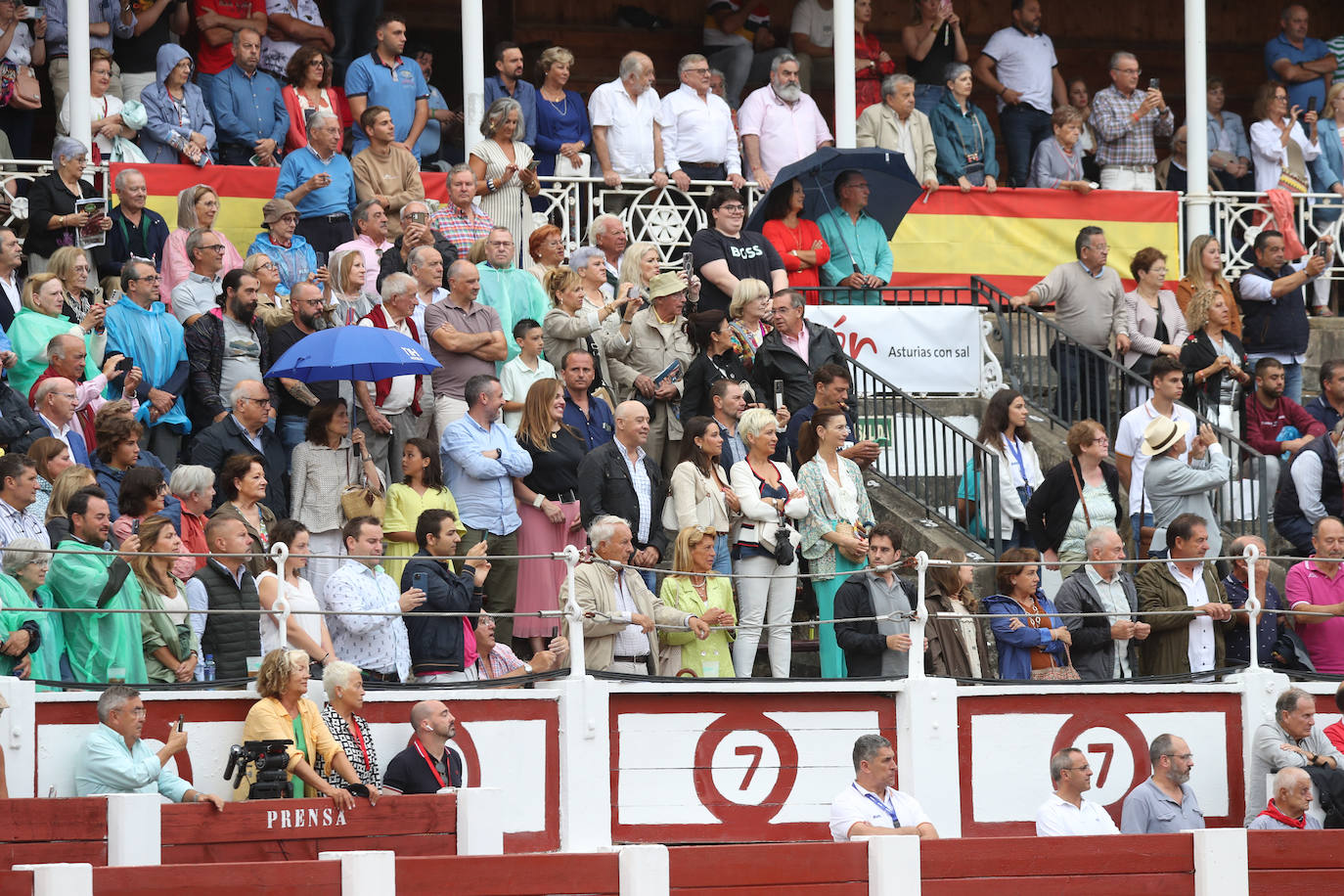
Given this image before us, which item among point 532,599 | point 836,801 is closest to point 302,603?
point 532,599

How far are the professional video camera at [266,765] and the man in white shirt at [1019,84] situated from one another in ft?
34.7

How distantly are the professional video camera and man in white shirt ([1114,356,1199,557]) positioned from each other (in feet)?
20.1

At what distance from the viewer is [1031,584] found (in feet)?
40.7

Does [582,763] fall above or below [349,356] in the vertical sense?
below

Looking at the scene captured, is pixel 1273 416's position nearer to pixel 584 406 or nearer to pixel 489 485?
pixel 584 406

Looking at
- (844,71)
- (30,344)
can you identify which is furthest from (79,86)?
(844,71)

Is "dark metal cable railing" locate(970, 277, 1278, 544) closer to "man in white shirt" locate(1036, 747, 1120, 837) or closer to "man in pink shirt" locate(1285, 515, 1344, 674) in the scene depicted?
"man in pink shirt" locate(1285, 515, 1344, 674)

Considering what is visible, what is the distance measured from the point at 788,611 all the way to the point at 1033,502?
220 cm

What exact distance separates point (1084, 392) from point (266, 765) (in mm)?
8092

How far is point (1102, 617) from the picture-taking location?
12.6 meters

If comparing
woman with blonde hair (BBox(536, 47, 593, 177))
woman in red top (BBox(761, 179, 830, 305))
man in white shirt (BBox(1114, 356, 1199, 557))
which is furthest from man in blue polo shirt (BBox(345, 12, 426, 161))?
man in white shirt (BBox(1114, 356, 1199, 557))

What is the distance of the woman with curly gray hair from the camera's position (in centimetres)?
1616

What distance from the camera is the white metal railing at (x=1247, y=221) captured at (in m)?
18.6

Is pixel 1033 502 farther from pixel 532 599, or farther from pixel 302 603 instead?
pixel 302 603
